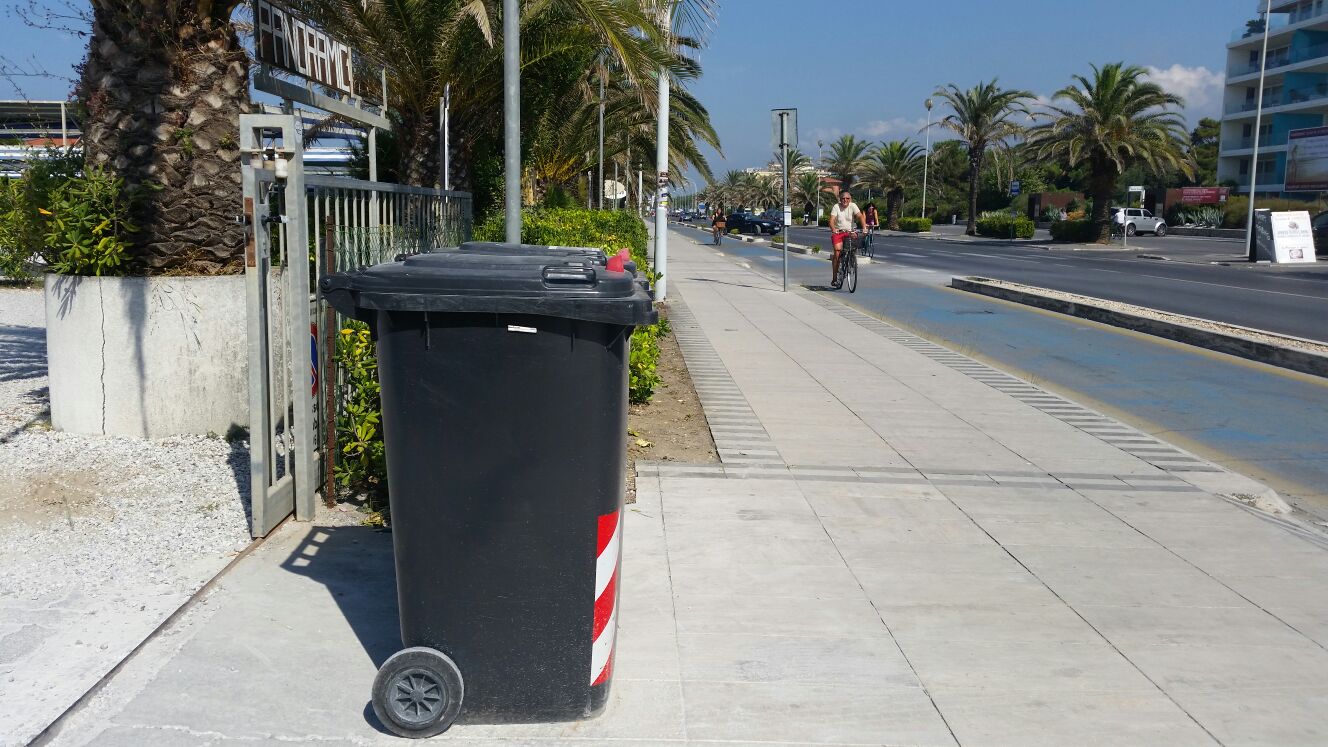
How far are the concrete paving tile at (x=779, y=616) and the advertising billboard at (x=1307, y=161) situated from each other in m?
54.2

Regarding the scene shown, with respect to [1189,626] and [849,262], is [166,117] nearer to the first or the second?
[1189,626]

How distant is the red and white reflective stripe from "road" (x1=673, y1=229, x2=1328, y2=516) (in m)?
4.98

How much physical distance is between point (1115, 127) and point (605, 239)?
3879 centimetres

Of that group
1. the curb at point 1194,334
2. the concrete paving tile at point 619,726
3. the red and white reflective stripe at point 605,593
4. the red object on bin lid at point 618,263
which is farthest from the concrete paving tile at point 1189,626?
the curb at point 1194,334

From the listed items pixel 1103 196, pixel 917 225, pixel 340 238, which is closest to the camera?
pixel 340 238

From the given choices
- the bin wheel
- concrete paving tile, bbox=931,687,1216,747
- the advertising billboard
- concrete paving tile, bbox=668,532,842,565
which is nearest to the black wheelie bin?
the bin wheel

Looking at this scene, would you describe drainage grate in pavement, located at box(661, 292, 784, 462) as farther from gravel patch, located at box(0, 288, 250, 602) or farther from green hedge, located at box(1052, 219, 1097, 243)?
green hedge, located at box(1052, 219, 1097, 243)

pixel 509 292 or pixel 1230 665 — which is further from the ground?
pixel 509 292

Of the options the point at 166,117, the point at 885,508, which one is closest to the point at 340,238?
the point at 166,117

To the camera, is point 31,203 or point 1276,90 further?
point 1276,90

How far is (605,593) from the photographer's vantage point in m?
3.62

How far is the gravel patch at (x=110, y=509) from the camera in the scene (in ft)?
15.9

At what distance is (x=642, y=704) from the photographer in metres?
3.80

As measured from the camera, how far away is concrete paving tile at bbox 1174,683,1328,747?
3.67 meters
